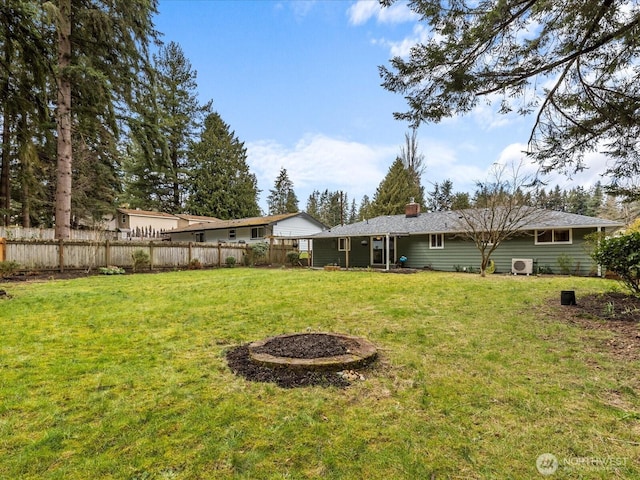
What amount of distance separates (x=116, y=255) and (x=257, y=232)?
12.2 m

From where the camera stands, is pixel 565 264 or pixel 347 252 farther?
pixel 347 252

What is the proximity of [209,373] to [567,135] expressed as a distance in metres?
6.53

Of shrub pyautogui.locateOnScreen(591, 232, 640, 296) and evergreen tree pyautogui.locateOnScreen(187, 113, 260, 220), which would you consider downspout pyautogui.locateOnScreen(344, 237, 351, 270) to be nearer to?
shrub pyautogui.locateOnScreen(591, 232, 640, 296)

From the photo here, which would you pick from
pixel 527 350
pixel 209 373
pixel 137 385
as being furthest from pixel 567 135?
pixel 137 385

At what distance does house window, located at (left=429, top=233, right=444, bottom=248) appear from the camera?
1631 centimetres

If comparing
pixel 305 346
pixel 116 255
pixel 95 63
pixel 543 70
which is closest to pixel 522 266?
pixel 543 70

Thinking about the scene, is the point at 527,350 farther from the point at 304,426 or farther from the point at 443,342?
the point at 304,426

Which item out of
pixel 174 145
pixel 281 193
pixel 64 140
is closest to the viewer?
pixel 64 140

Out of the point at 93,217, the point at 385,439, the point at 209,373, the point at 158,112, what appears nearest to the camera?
the point at 385,439

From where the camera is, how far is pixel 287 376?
10.8 feet

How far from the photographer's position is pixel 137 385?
309 centimetres

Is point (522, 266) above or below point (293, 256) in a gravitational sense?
below

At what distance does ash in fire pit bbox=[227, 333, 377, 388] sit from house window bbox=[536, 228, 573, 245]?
1300cm

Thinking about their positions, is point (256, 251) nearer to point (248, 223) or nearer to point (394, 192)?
point (248, 223)
